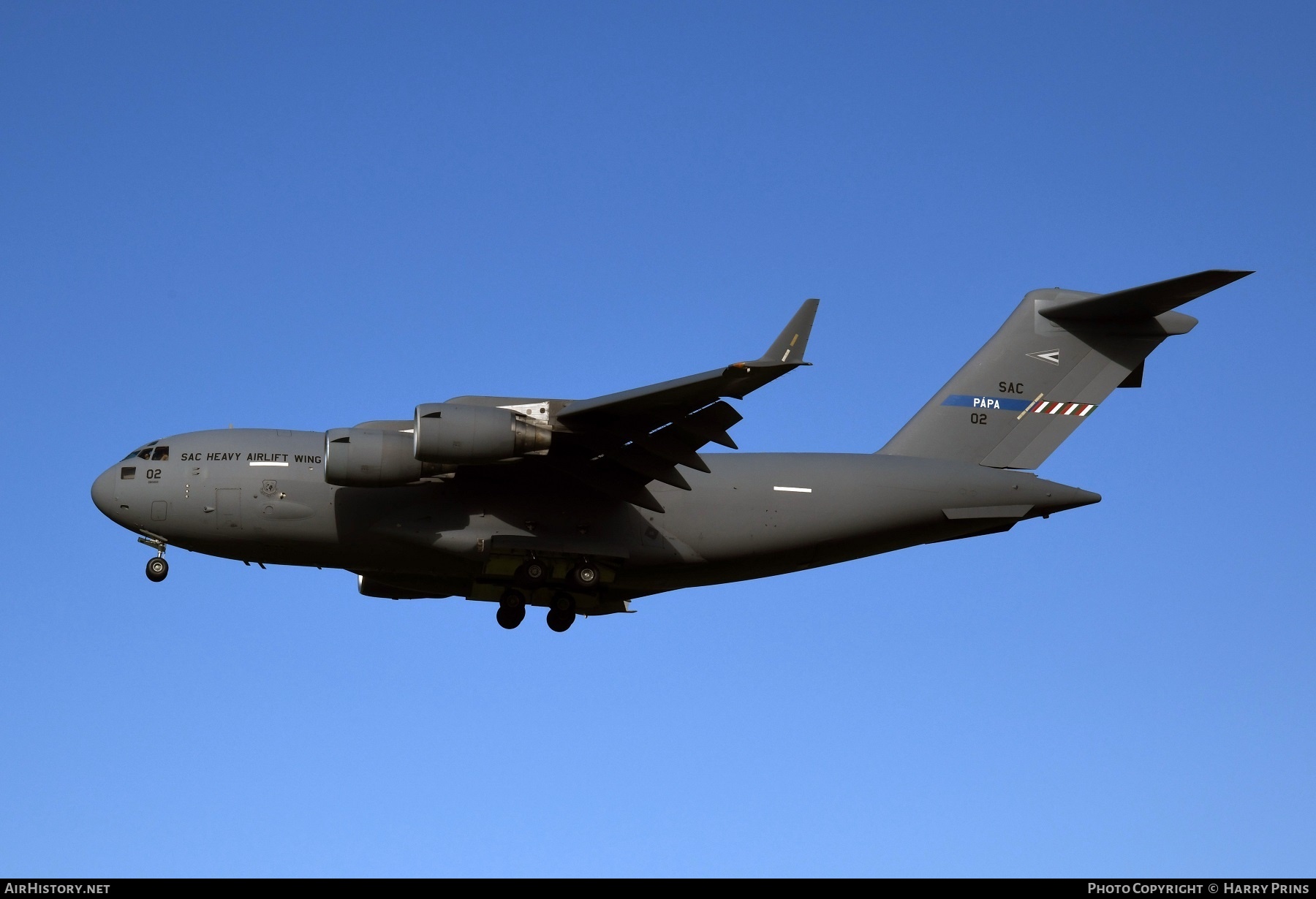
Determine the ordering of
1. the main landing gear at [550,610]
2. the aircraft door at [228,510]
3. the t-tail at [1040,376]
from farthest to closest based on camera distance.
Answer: the t-tail at [1040,376] → the main landing gear at [550,610] → the aircraft door at [228,510]

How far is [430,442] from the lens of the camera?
1343 cm

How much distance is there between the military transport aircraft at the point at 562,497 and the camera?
13.7m

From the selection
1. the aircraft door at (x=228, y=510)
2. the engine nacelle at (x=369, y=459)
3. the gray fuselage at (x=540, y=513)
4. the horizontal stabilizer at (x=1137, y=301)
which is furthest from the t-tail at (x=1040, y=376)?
the aircraft door at (x=228, y=510)

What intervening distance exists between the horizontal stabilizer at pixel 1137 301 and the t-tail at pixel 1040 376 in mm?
11

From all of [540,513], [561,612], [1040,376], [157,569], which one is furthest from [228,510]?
[1040,376]

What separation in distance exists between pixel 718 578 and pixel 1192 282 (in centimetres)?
570

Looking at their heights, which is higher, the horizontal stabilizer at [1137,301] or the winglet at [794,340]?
the horizontal stabilizer at [1137,301]

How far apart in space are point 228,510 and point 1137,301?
31.8 feet

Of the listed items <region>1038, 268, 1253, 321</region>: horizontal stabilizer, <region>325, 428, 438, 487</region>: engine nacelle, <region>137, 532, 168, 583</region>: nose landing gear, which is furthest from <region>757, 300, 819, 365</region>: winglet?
<region>137, 532, 168, 583</region>: nose landing gear

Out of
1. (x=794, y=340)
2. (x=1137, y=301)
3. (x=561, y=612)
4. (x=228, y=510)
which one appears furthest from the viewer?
(x=1137, y=301)

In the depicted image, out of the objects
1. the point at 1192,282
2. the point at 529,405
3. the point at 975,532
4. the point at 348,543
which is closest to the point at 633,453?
the point at 529,405

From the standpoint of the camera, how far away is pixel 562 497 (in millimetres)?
14898

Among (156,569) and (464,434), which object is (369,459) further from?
(156,569)

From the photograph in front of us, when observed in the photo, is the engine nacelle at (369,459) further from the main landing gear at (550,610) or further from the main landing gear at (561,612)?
the main landing gear at (561,612)
